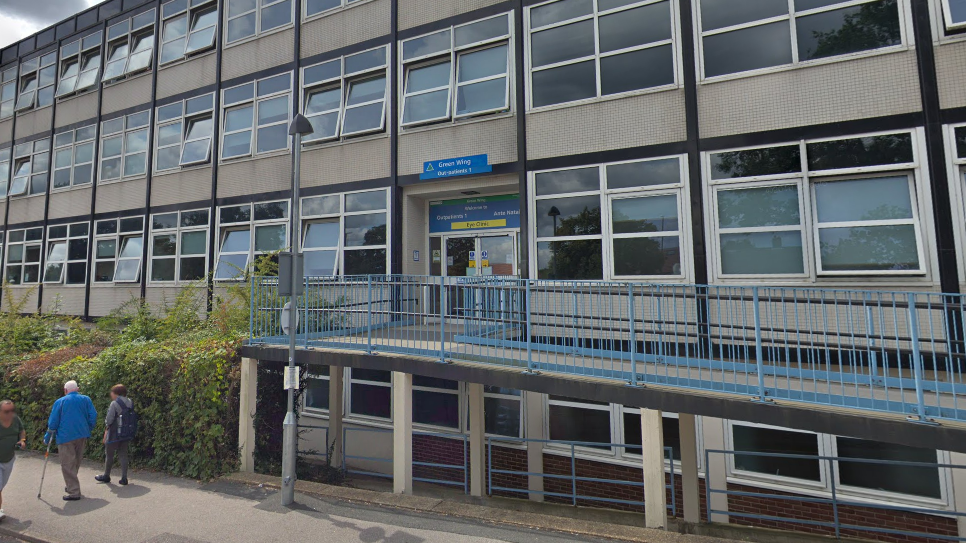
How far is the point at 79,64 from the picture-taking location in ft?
55.5

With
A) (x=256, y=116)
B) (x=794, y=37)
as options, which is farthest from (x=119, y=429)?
(x=794, y=37)

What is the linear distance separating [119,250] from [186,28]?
6669 millimetres

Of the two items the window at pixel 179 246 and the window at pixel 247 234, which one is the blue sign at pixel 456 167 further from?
the window at pixel 179 246

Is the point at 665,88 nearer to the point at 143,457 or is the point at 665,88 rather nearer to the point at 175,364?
the point at 175,364

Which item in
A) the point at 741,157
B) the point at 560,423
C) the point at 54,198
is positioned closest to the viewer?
the point at 741,157

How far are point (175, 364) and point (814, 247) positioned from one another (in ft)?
31.1

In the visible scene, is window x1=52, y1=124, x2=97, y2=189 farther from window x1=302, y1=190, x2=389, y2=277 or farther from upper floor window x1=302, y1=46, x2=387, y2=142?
window x1=302, y1=190, x2=389, y2=277

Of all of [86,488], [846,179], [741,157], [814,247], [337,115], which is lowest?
[86,488]

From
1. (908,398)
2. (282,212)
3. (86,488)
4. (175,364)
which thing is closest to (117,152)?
(282,212)

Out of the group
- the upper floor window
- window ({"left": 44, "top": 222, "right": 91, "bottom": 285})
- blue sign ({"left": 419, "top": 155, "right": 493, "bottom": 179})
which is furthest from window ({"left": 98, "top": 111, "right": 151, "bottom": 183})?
blue sign ({"left": 419, "top": 155, "right": 493, "bottom": 179})

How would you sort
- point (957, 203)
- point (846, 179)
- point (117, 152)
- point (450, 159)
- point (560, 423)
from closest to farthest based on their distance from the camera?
1. point (957, 203)
2. point (846, 179)
3. point (560, 423)
4. point (450, 159)
5. point (117, 152)

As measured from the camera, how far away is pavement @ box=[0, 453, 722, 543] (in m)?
5.24

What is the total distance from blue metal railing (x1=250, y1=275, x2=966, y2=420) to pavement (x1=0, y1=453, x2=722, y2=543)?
170 cm

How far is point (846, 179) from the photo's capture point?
22.7 feet
